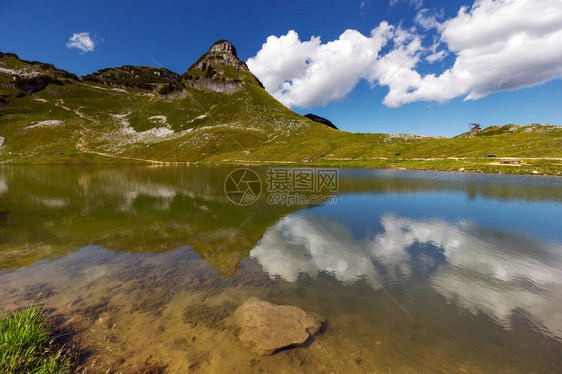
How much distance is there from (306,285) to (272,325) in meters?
2.93

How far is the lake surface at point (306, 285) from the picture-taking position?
6.39 metres

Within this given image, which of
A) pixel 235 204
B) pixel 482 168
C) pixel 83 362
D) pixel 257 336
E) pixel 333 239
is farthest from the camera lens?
pixel 482 168

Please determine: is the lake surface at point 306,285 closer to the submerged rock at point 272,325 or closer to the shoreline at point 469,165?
the submerged rock at point 272,325

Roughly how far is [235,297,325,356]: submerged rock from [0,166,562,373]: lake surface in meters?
0.31

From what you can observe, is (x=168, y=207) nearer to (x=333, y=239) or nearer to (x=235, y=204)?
(x=235, y=204)

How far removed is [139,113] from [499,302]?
802 ft

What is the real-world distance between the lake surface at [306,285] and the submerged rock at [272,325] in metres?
0.31

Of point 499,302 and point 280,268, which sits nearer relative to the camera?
point 499,302

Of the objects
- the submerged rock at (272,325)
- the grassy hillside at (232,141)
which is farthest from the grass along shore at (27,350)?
the grassy hillside at (232,141)

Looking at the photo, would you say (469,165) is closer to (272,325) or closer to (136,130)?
(272,325)

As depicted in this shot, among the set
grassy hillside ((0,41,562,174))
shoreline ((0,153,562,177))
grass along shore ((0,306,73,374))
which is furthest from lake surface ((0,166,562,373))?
grassy hillside ((0,41,562,174))

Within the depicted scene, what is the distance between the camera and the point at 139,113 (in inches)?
7835

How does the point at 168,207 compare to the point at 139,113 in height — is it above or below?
below

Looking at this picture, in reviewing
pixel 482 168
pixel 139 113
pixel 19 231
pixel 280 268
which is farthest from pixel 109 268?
pixel 139 113
